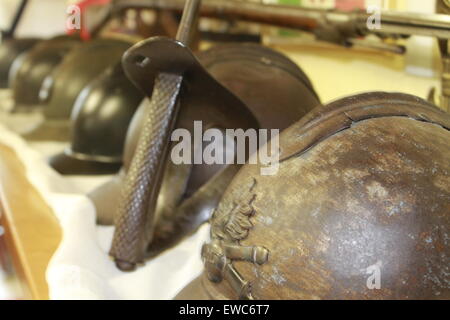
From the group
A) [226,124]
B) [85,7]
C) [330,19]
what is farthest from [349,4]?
[85,7]

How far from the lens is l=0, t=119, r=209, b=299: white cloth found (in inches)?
46.8

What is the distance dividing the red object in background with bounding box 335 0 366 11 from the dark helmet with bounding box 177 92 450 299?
76 centimetres

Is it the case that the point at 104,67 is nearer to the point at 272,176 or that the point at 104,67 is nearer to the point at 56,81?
the point at 56,81

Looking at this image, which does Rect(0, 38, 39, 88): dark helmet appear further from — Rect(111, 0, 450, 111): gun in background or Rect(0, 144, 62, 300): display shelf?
Rect(0, 144, 62, 300): display shelf

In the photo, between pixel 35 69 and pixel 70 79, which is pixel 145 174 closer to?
pixel 70 79

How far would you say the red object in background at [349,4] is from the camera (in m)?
1.62

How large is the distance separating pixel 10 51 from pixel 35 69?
29.0 inches

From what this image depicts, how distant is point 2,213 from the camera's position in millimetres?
1675

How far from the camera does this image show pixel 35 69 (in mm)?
2666

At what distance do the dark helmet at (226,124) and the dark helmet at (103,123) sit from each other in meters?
0.54

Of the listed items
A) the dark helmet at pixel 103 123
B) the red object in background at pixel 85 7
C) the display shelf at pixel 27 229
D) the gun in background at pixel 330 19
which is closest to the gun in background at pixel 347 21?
the gun in background at pixel 330 19

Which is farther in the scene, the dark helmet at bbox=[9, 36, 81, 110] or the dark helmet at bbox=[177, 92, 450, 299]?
the dark helmet at bbox=[9, 36, 81, 110]

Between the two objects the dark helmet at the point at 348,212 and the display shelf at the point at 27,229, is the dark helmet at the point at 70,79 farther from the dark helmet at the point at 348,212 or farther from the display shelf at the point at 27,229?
the dark helmet at the point at 348,212

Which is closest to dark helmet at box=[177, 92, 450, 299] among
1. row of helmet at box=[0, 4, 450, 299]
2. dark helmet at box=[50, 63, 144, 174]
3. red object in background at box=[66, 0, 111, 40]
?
row of helmet at box=[0, 4, 450, 299]
